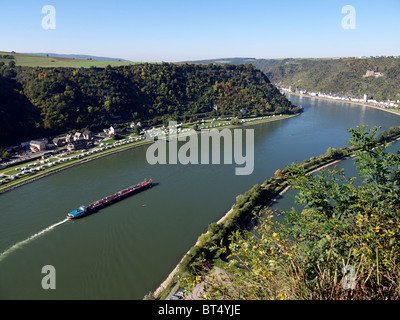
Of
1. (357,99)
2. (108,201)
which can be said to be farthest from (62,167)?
(357,99)

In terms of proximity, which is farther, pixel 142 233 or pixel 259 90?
pixel 259 90

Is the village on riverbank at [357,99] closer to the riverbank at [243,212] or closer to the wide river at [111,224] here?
the riverbank at [243,212]

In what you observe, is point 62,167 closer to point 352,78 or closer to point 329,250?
point 329,250

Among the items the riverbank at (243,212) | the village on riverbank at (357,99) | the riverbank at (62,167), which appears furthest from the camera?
the village on riverbank at (357,99)

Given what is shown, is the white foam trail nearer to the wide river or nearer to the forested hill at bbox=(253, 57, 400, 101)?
the wide river

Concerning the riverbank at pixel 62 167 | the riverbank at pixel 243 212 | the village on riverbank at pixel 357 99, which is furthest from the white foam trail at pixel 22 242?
the village on riverbank at pixel 357 99
